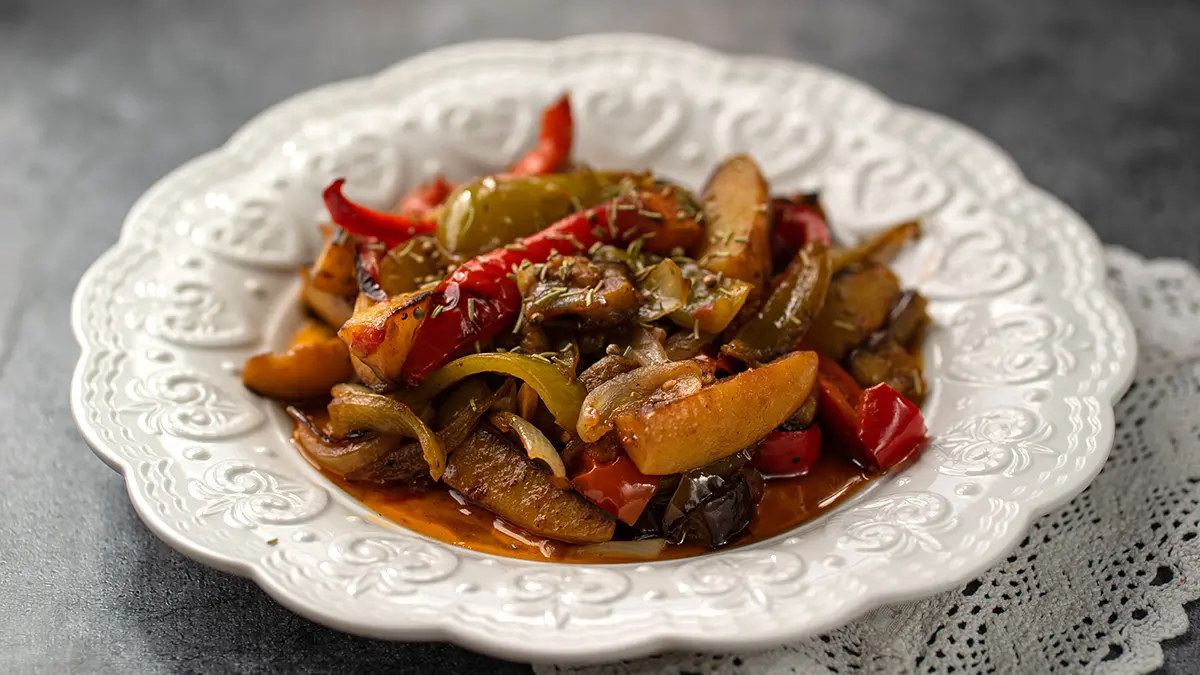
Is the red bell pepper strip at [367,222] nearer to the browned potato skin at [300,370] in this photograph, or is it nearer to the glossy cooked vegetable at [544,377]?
the browned potato skin at [300,370]

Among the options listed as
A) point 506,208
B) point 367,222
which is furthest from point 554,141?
point 367,222

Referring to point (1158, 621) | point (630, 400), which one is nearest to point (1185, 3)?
point (1158, 621)

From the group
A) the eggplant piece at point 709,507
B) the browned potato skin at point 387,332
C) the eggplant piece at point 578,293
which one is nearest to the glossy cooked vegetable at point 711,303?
the eggplant piece at point 578,293

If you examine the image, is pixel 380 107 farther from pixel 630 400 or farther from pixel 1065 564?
pixel 1065 564

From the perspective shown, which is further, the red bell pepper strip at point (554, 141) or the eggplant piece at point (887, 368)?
the red bell pepper strip at point (554, 141)

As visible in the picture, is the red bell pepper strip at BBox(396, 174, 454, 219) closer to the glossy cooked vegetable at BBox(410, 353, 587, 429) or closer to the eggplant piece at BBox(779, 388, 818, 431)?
the glossy cooked vegetable at BBox(410, 353, 587, 429)

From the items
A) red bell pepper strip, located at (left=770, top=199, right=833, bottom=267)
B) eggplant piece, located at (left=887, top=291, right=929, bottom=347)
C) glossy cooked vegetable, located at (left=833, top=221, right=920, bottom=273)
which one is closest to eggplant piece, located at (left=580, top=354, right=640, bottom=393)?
red bell pepper strip, located at (left=770, top=199, right=833, bottom=267)
